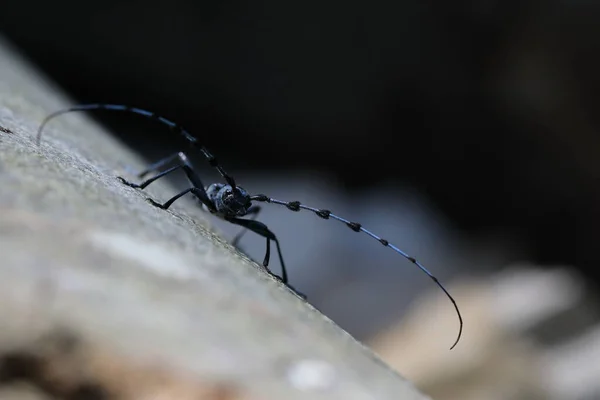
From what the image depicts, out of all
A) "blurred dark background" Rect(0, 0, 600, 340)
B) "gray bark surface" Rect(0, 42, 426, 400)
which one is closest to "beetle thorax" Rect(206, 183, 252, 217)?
"gray bark surface" Rect(0, 42, 426, 400)

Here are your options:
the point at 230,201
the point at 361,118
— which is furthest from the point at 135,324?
the point at 361,118

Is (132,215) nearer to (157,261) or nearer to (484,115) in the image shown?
(157,261)

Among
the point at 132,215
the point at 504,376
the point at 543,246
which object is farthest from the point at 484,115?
the point at 132,215

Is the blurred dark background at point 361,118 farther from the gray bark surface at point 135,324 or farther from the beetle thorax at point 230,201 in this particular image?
the gray bark surface at point 135,324

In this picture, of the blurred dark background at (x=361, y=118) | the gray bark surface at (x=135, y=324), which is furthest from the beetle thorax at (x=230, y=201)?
the blurred dark background at (x=361, y=118)

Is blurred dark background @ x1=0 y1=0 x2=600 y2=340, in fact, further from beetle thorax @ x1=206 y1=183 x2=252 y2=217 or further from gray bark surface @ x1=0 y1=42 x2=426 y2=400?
gray bark surface @ x1=0 y1=42 x2=426 y2=400

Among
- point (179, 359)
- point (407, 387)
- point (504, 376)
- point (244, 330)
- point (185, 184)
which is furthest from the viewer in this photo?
point (185, 184)
